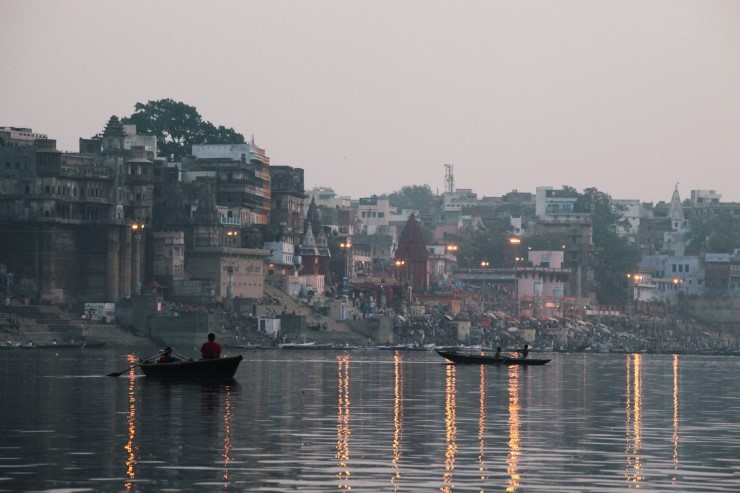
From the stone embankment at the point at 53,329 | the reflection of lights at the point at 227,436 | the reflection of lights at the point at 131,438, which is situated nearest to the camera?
the reflection of lights at the point at 131,438

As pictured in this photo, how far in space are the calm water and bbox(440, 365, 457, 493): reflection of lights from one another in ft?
0.16

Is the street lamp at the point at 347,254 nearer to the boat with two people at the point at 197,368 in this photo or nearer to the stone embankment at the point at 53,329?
A: the stone embankment at the point at 53,329

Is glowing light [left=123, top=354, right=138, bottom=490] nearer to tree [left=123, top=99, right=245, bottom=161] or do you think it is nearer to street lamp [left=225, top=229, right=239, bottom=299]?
street lamp [left=225, top=229, right=239, bottom=299]

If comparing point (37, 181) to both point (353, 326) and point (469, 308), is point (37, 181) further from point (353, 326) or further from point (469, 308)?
point (469, 308)

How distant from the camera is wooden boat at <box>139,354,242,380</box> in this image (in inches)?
2445

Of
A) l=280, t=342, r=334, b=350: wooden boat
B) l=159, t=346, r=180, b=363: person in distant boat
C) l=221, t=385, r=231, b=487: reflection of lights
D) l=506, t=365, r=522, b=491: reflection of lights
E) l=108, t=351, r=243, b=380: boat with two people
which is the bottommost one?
l=280, t=342, r=334, b=350: wooden boat

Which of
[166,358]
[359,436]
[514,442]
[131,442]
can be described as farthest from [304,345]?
[131,442]

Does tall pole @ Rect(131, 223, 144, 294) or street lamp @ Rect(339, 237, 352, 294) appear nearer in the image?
tall pole @ Rect(131, 223, 144, 294)

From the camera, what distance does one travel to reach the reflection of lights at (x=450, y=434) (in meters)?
32.9

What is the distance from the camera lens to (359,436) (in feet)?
136

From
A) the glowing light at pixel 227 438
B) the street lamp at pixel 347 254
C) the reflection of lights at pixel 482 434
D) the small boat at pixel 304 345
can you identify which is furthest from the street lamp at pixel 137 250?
the glowing light at pixel 227 438

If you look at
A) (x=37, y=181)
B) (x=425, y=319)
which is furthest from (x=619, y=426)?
(x=425, y=319)

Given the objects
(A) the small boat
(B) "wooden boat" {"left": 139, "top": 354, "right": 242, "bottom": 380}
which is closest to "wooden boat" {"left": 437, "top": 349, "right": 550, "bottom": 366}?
(B) "wooden boat" {"left": 139, "top": 354, "right": 242, "bottom": 380}

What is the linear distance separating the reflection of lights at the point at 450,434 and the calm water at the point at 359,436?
0.05m
